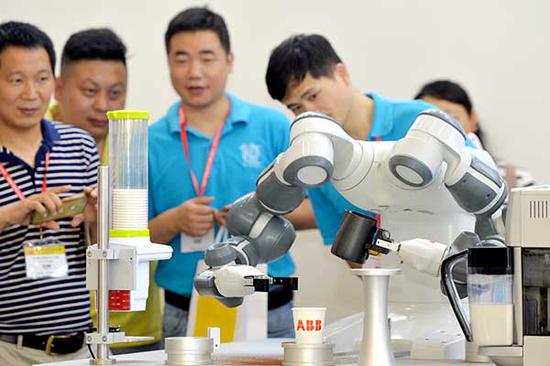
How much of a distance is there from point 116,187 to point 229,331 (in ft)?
3.59

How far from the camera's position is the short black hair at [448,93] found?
13.7ft

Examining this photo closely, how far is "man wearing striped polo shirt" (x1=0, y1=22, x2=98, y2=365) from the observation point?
9.80 ft

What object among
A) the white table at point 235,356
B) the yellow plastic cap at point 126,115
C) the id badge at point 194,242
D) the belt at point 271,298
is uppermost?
the yellow plastic cap at point 126,115

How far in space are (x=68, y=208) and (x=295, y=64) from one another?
0.78m

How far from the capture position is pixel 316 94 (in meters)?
3.21

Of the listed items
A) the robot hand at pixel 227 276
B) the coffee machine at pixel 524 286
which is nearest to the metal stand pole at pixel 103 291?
the robot hand at pixel 227 276

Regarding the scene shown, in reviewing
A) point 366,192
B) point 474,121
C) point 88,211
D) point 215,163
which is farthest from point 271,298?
point 474,121

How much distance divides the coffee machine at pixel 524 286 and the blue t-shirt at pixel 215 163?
1.68 metres

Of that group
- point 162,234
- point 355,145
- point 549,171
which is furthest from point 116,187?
point 549,171

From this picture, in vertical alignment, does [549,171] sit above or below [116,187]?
above

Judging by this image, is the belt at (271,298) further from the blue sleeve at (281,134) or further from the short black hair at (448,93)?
the short black hair at (448,93)

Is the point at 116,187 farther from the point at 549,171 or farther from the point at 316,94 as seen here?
the point at 549,171

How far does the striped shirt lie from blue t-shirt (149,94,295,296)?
42 cm

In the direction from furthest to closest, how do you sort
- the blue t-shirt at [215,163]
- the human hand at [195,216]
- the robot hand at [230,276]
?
the blue t-shirt at [215,163] < the human hand at [195,216] < the robot hand at [230,276]
